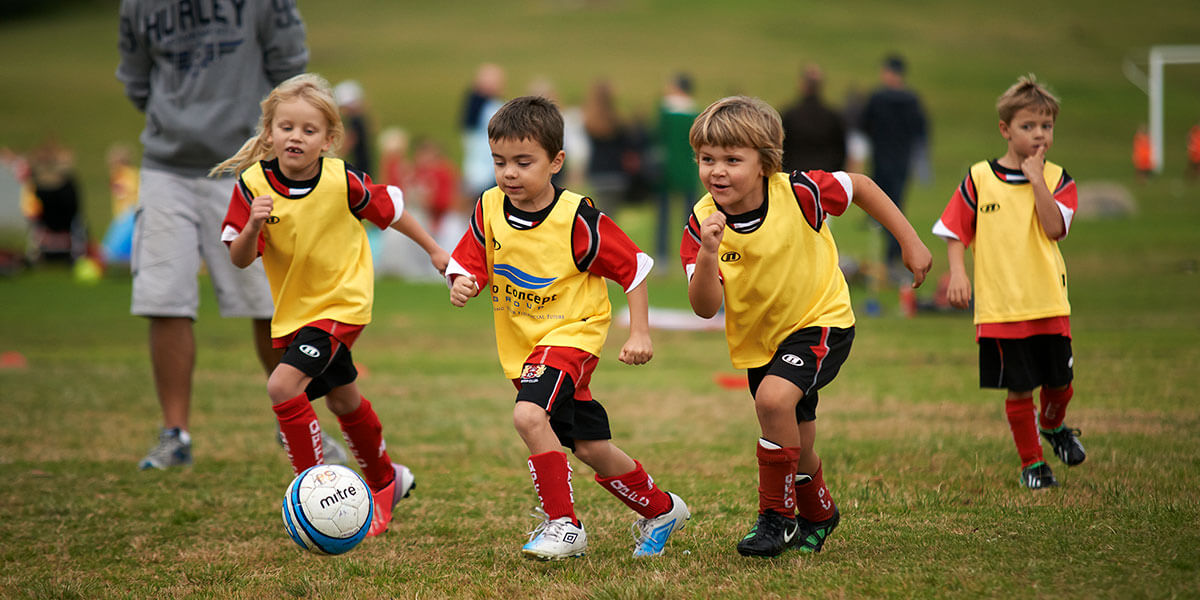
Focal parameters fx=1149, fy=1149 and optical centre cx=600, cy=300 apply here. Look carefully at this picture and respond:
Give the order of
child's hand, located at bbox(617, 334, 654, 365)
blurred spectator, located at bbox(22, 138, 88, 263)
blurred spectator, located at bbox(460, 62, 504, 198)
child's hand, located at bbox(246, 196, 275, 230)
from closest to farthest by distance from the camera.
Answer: child's hand, located at bbox(617, 334, 654, 365)
child's hand, located at bbox(246, 196, 275, 230)
blurred spectator, located at bbox(460, 62, 504, 198)
blurred spectator, located at bbox(22, 138, 88, 263)

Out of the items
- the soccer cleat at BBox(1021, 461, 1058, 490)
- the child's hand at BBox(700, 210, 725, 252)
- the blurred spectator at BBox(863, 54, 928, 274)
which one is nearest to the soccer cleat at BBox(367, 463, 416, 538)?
the child's hand at BBox(700, 210, 725, 252)

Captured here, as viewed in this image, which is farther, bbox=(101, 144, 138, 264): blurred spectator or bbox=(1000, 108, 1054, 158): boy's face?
bbox=(101, 144, 138, 264): blurred spectator

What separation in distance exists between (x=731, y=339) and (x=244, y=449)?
3.50 meters

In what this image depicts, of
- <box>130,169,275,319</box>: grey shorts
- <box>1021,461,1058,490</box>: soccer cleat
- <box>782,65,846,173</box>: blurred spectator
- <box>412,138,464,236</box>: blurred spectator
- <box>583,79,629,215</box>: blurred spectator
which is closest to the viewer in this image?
<box>1021,461,1058,490</box>: soccer cleat

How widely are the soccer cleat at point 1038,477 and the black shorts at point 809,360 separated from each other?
146cm

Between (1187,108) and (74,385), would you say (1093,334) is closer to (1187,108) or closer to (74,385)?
(74,385)

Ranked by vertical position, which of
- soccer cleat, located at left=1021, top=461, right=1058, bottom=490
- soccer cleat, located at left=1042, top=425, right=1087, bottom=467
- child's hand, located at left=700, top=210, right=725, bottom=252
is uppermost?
child's hand, located at left=700, top=210, right=725, bottom=252

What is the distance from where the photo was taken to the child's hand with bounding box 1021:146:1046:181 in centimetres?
521

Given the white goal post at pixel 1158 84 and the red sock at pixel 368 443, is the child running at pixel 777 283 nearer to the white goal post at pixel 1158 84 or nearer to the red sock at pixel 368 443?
the red sock at pixel 368 443

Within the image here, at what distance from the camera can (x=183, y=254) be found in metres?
6.05

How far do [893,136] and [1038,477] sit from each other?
31.6 ft

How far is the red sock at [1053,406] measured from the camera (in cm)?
544

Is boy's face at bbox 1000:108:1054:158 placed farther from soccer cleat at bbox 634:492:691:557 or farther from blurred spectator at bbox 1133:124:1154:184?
blurred spectator at bbox 1133:124:1154:184

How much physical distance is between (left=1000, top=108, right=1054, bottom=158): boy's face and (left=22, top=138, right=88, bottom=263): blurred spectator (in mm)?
17141
